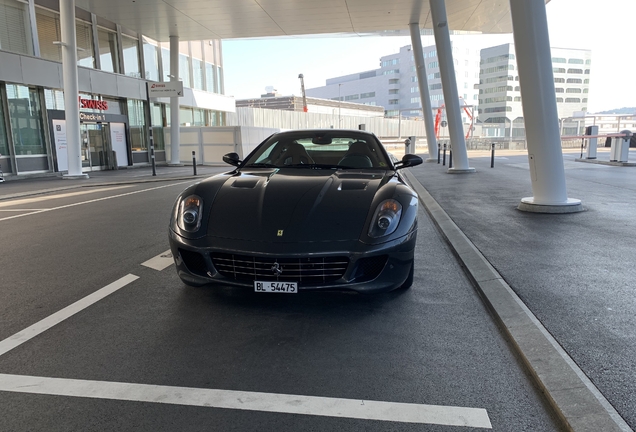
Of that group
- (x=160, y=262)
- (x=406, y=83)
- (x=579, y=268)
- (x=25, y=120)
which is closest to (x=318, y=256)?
(x=160, y=262)

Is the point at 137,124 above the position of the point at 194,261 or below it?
above

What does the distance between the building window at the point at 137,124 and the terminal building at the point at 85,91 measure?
0.18 feet

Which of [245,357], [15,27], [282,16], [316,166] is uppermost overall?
[282,16]

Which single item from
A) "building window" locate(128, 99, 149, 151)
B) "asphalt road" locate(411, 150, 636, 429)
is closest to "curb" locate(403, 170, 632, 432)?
"asphalt road" locate(411, 150, 636, 429)

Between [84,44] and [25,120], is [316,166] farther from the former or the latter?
[84,44]

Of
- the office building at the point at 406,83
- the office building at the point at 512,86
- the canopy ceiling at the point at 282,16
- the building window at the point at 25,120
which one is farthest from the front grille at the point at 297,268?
the office building at the point at 406,83

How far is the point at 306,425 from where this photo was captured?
2111 millimetres

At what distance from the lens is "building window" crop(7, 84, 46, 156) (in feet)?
57.3

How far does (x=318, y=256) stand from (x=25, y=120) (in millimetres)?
19260

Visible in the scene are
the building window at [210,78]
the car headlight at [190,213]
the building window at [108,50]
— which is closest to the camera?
the car headlight at [190,213]

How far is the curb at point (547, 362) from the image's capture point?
2.09m

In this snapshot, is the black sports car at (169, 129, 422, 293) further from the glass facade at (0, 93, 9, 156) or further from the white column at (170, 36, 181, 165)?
the white column at (170, 36, 181, 165)

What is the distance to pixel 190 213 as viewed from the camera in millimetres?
3637

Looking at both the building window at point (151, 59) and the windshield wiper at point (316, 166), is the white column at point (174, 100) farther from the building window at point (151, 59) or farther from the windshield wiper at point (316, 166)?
the windshield wiper at point (316, 166)
